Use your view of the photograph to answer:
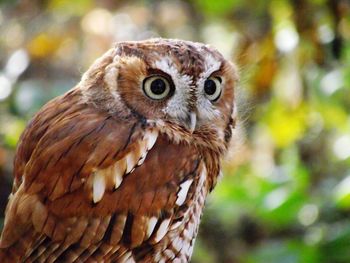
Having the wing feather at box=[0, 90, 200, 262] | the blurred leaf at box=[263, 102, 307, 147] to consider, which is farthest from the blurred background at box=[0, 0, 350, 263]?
the wing feather at box=[0, 90, 200, 262]

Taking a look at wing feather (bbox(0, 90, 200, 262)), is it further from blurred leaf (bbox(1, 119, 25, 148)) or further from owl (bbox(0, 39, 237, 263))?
blurred leaf (bbox(1, 119, 25, 148))

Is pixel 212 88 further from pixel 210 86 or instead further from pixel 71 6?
pixel 71 6

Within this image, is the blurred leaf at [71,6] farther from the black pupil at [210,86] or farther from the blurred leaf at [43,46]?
the black pupil at [210,86]

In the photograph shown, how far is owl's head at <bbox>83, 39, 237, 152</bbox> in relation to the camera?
3.03 m

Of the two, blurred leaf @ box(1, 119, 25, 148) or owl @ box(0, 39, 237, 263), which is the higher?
blurred leaf @ box(1, 119, 25, 148)

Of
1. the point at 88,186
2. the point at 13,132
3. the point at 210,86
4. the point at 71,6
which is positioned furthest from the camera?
the point at 71,6

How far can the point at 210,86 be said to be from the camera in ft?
10.5

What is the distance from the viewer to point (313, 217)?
189 inches

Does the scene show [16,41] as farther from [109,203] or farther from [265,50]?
[109,203]

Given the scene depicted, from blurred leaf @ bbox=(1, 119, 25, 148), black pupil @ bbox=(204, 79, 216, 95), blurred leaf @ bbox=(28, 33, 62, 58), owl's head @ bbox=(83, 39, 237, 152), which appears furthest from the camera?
blurred leaf @ bbox=(28, 33, 62, 58)

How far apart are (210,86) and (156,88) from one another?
9.0 inches

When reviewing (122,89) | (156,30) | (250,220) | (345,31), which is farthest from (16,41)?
(122,89)

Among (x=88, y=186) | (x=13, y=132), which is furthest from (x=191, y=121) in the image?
(x=13, y=132)

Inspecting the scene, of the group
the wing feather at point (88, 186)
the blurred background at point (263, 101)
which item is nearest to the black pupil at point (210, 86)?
the wing feather at point (88, 186)
